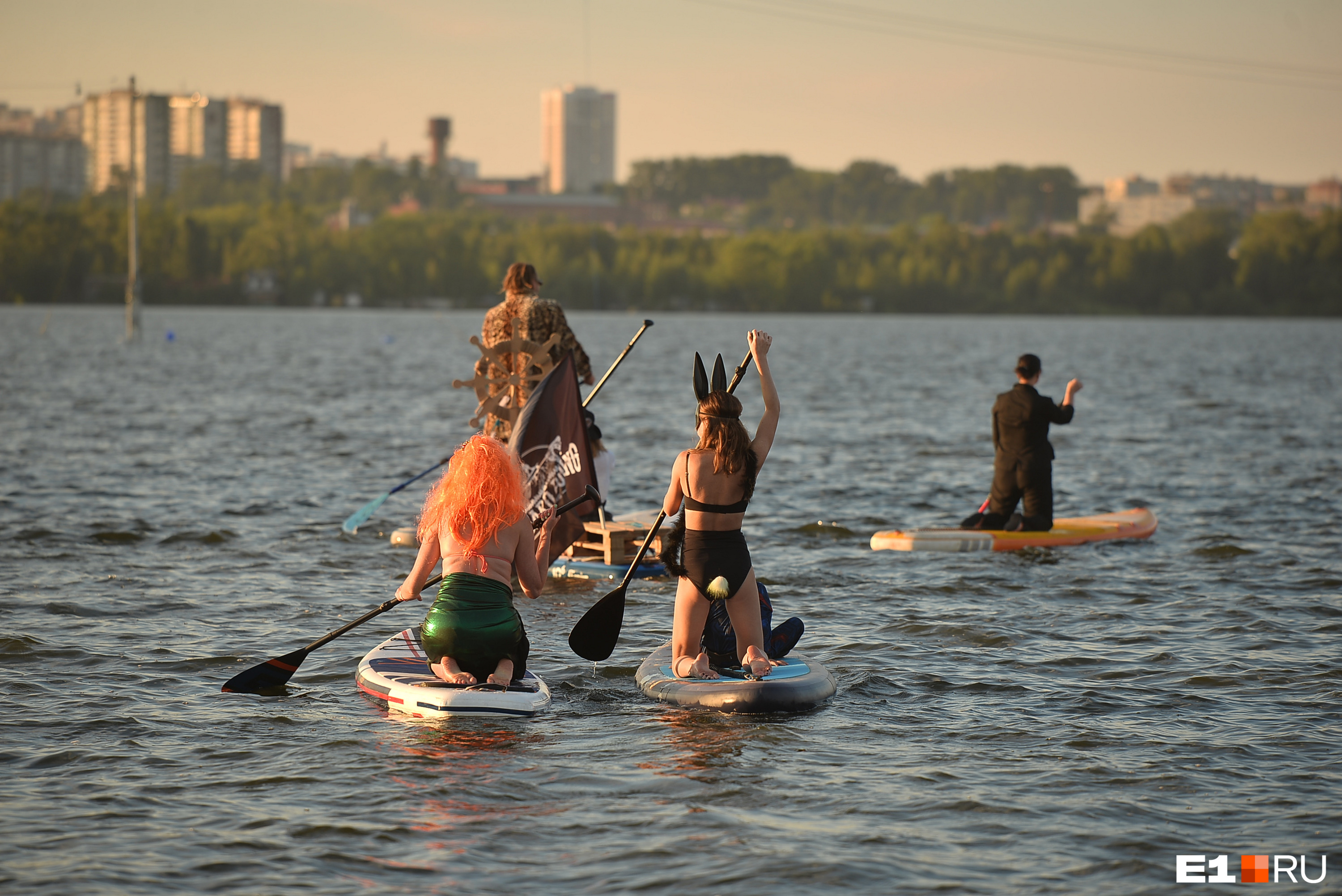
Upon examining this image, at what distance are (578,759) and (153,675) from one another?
11.3ft

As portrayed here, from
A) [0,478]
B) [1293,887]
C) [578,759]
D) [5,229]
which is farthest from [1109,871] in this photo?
[5,229]

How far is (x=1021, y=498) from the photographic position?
15.9m

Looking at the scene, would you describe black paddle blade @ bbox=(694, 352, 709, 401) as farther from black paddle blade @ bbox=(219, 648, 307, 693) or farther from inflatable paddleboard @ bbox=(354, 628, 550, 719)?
black paddle blade @ bbox=(219, 648, 307, 693)

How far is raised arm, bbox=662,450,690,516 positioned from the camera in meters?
8.46

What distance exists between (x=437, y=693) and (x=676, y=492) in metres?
1.81

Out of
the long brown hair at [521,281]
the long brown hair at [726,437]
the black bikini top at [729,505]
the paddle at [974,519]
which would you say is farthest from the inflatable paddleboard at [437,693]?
the paddle at [974,519]

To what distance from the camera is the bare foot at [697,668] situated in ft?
28.7

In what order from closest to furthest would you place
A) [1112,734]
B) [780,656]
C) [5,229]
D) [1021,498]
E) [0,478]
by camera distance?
[1112,734], [780,656], [1021,498], [0,478], [5,229]

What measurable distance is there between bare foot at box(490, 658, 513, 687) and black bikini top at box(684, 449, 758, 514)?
1.41 meters

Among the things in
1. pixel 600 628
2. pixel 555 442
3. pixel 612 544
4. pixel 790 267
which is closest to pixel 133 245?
pixel 612 544

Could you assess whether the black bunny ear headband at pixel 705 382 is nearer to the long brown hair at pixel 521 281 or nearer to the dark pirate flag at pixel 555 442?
the dark pirate flag at pixel 555 442

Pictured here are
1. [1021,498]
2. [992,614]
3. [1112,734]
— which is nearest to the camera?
[1112,734]

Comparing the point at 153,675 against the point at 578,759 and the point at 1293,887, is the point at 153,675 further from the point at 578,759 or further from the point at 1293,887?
the point at 1293,887

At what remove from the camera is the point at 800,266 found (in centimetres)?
18100
